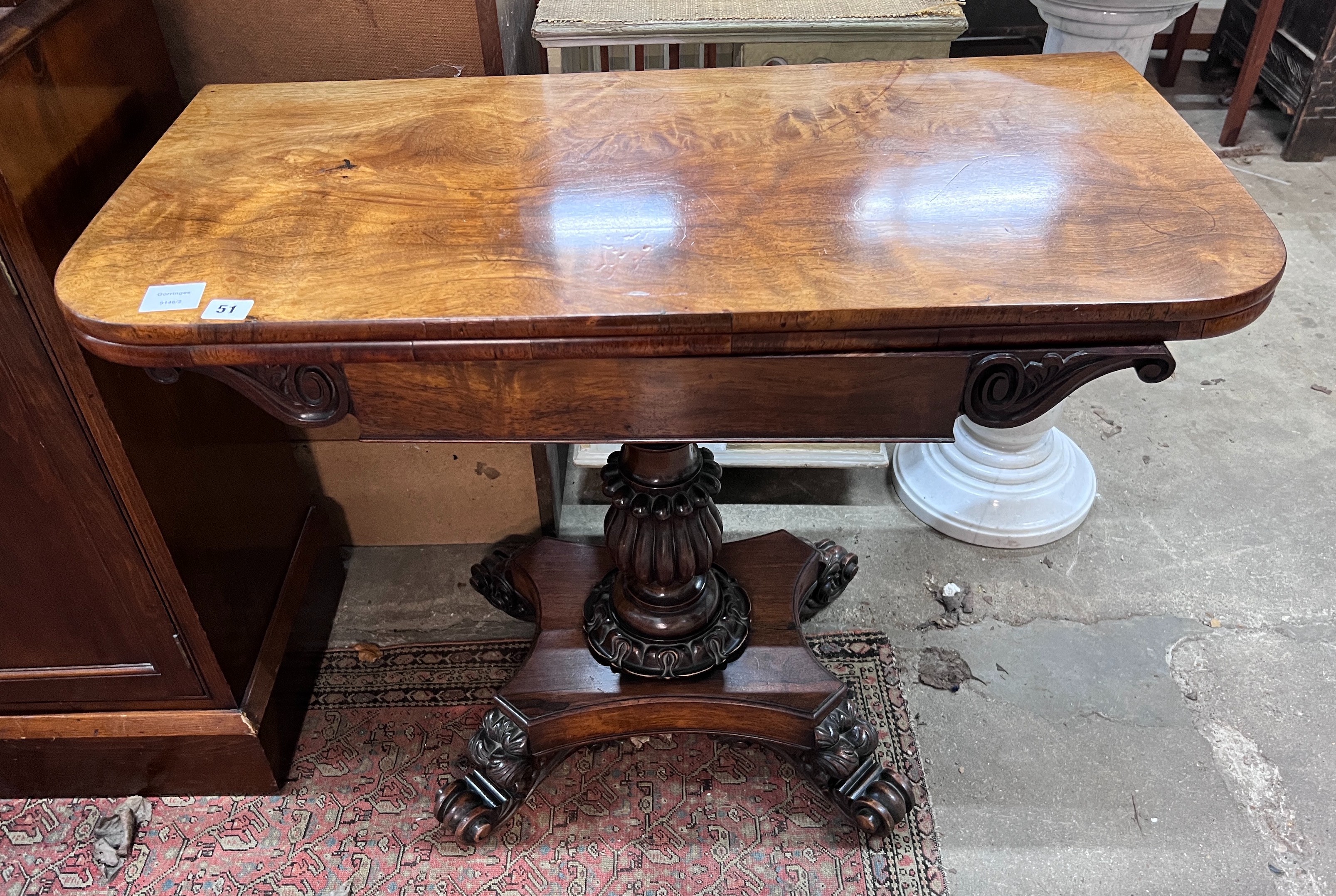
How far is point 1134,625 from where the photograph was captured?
5.74ft

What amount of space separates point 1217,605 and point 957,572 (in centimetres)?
47

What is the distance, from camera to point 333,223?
3.27 feet

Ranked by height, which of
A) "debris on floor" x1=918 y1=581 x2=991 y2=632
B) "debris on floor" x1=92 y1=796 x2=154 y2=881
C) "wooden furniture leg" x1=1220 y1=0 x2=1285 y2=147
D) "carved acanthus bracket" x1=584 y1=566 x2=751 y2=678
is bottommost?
"debris on floor" x1=918 y1=581 x2=991 y2=632

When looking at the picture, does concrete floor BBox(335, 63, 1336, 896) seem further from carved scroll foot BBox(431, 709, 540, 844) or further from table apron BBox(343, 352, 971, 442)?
table apron BBox(343, 352, 971, 442)

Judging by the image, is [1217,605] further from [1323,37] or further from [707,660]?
[1323,37]

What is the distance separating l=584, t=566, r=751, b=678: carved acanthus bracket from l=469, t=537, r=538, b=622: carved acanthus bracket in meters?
0.19

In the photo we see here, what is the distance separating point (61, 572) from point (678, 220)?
0.97 metres

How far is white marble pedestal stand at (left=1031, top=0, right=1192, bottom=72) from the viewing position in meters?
1.85

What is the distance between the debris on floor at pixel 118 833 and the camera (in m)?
1.42

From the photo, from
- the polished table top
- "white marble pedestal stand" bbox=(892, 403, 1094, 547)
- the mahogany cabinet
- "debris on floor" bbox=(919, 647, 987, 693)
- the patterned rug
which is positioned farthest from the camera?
"white marble pedestal stand" bbox=(892, 403, 1094, 547)

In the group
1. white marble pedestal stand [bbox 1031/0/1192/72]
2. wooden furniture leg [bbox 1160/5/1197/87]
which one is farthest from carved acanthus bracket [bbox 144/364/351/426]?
wooden furniture leg [bbox 1160/5/1197/87]

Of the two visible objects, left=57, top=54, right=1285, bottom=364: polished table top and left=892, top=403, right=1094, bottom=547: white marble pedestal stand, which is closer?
left=57, top=54, right=1285, bottom=364: polished table top

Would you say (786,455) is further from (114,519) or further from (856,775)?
(114,519)

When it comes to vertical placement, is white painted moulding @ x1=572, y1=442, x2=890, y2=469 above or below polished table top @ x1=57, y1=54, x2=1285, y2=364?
below
